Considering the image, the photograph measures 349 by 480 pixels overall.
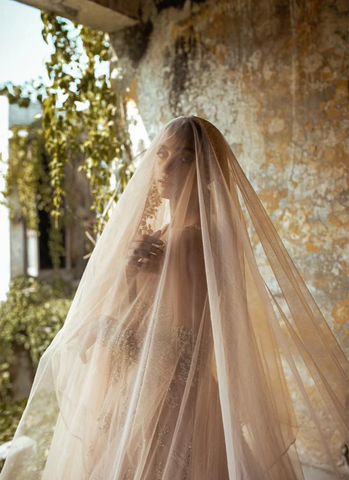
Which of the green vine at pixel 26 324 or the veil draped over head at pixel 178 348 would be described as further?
the green vine at pixel 26 324

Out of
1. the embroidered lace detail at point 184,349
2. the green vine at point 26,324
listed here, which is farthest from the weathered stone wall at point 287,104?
the green vine at point 26,324

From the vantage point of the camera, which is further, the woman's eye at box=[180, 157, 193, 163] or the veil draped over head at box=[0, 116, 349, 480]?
the woman's eye at box=[180, 157, 193, 163]

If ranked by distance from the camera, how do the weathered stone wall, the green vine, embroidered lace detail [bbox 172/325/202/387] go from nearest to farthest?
embroidered lace detail [bbox 172/325/202/387] → the weathered stone wall → the green vine

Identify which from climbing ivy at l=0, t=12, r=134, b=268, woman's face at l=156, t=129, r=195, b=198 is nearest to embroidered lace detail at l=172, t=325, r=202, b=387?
woman's face at l=156, t=129, r=195, b=198

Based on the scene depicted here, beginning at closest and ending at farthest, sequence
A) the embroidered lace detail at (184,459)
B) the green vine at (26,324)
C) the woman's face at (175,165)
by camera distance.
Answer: the embroidered lace detail at (184,459), the woman's face at (175,165), the green vine at (26,324)

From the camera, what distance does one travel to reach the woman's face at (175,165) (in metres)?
1.69

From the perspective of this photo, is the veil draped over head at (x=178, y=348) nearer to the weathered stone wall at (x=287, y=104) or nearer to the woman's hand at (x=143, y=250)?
the woman's hand at (x=143, y=250)

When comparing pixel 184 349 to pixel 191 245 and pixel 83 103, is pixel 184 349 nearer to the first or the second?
pixel 191 245

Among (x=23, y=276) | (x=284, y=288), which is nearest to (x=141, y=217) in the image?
(x=284, y=288)

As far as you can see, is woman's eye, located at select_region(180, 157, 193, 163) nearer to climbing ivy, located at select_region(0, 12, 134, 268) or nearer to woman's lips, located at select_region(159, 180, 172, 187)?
woman's lips, located at select_region(159, 180, 172, 187)

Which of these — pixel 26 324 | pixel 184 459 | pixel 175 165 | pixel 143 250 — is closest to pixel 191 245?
pixel 143 250

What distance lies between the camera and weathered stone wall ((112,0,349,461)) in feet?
7.09

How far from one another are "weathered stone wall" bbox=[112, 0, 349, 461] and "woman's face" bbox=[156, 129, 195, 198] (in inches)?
31.7

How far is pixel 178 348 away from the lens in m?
1.54
